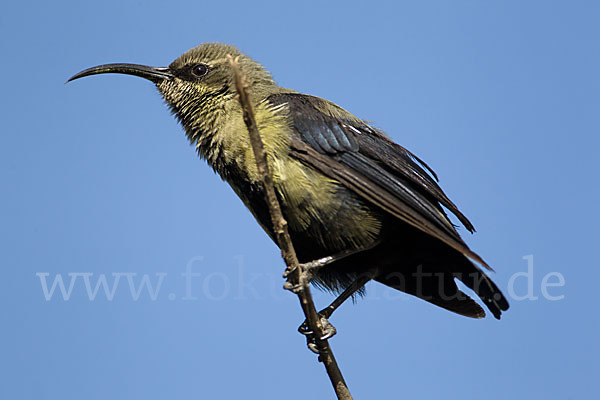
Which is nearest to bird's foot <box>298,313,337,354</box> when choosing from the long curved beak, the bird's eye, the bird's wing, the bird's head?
the bird's wing

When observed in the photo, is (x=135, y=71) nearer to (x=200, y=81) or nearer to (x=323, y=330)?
(x=200, y=81)

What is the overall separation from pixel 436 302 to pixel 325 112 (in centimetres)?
187

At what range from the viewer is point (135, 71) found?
5562mm

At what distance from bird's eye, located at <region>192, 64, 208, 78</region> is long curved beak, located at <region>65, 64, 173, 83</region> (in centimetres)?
27

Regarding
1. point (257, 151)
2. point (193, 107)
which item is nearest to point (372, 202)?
point (257, 151)

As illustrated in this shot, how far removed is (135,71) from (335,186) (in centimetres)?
225

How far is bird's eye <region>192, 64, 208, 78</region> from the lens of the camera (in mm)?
5223

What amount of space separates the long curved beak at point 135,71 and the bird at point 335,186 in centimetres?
3

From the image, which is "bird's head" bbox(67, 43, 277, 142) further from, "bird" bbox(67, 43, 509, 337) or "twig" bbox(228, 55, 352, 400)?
"twig" bbox(228, 55, 352, 400)

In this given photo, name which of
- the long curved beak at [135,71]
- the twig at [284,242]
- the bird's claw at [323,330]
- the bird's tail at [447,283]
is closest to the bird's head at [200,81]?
the long curved beak at [135,71]

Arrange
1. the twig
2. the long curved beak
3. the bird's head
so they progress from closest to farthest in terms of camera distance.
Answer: the twig, the bird's head, the long curved beak

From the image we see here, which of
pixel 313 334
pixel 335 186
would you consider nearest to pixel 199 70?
pixel 335 186

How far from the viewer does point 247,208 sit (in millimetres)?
4879

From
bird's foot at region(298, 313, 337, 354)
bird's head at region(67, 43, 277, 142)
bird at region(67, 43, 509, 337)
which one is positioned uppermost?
bird's head at region(67, 43, 277, 142)
